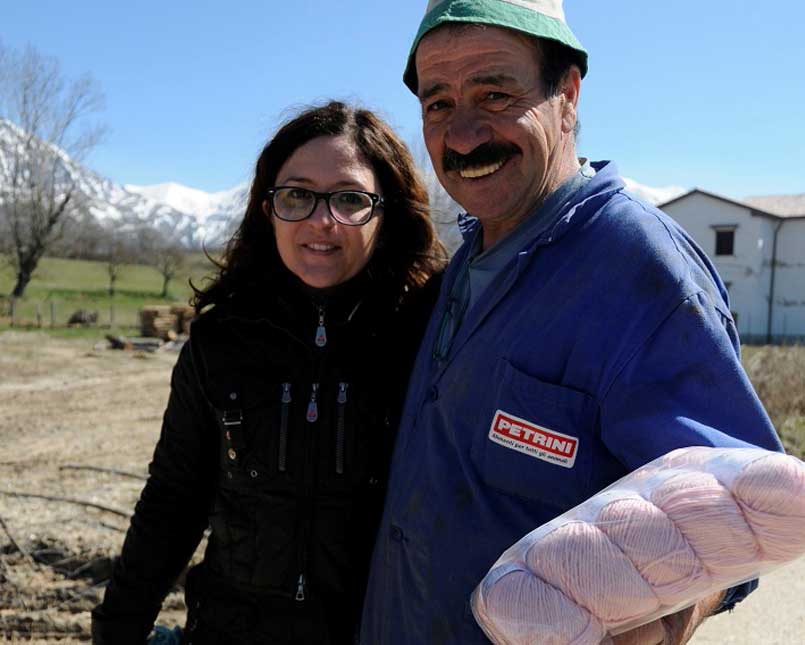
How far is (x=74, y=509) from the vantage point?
22.1 ft

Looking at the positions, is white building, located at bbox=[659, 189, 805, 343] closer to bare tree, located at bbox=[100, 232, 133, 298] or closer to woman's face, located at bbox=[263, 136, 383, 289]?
woman's face, located at bbox=[263, 136, 383, 289]

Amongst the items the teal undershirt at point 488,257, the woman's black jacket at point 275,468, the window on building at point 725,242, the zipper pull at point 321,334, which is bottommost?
the woman's black jacket at point 275,468

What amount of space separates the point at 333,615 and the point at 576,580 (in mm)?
1266

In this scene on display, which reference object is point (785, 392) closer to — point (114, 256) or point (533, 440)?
point (533, 440)

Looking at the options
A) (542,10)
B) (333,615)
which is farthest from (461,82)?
(333,615)

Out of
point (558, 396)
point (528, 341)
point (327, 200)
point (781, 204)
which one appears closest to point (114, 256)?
point (781, 204)

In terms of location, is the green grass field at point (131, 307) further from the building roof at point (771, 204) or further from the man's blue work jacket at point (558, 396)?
the building roof at point (771, 204)

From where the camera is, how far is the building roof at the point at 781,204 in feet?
120

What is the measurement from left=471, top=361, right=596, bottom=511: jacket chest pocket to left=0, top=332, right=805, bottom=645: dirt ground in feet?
11.9

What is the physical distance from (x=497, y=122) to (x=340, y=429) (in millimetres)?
987

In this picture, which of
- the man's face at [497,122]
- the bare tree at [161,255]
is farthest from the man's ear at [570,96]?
the bare tree at [161,255]

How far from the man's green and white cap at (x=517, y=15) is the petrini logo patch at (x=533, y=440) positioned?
2.91ft

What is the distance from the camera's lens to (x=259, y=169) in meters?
2.43

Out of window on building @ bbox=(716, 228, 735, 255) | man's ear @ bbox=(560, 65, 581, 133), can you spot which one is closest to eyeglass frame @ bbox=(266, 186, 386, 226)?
man's ear @ bbox=(560, 65, 581, 133)
